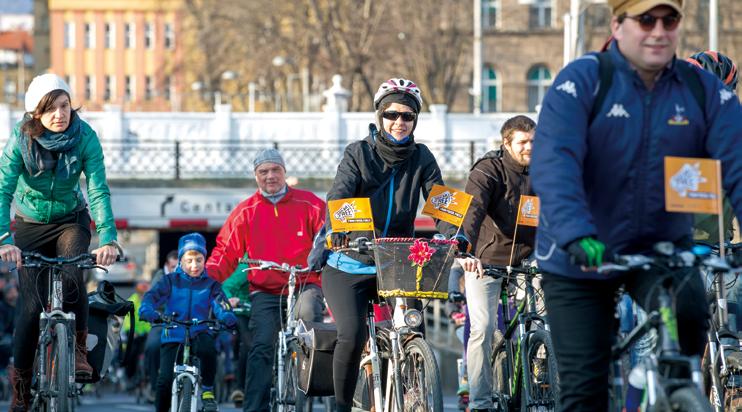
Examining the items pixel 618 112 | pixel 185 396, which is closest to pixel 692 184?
pixel 618 112

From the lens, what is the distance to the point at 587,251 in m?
6.31

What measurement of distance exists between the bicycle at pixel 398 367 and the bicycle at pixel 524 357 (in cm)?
62

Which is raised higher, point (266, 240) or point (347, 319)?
point (266, 240)

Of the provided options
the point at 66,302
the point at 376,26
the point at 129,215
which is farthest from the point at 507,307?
the point at 376,26

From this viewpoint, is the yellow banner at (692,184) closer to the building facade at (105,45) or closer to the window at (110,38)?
the building facade at (105,45)

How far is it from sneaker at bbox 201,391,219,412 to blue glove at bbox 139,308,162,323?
605 mm

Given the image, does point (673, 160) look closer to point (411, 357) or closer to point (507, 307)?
point (411, 357)

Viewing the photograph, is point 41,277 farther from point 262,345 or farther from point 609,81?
point 609,81

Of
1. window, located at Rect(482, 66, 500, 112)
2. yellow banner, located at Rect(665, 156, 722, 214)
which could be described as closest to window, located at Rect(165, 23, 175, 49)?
window, located at Rect(482, 66, 500, 112)

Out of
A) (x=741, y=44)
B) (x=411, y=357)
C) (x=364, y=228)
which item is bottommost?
(x=411, y=357)

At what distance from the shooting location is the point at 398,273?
30.5 feet

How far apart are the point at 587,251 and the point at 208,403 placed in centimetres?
588

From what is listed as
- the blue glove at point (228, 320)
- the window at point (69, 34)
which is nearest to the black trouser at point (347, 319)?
the blue glove at point (228, 320)

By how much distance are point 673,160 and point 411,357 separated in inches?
127
